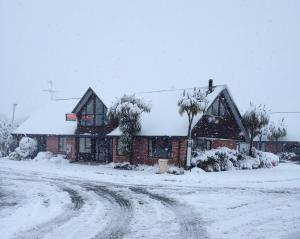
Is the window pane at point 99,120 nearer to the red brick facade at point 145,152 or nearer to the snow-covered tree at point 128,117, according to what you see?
the red brick facade at point 145,152

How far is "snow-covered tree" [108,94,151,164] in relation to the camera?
27391mm

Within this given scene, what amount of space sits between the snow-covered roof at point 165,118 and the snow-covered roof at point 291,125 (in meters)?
15.6

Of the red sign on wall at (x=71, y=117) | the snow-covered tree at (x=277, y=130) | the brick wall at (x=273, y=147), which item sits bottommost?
the brick wall at (x=273, y=147)

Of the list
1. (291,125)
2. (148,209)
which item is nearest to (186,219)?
(148,209)

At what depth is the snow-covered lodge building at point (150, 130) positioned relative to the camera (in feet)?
90.6

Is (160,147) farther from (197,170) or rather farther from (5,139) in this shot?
(5,139)

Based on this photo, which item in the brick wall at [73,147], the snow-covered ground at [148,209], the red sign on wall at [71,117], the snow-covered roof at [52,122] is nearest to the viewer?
the snow-covered ground at [148,209]

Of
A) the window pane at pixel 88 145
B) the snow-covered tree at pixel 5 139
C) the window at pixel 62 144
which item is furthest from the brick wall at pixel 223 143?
the snow-covered tree at pixel 5 139

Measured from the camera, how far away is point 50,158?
33.3 m

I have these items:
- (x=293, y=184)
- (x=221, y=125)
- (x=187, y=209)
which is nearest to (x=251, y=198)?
(x=187, y=209)

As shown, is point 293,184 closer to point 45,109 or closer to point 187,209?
point 187,209

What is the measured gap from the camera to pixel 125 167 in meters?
27.3

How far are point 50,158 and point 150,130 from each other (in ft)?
34.3

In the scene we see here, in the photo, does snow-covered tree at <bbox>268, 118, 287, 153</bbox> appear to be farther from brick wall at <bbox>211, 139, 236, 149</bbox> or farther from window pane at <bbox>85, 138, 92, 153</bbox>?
window pane at <bbox>85, 138, 92, 153</bbox>
